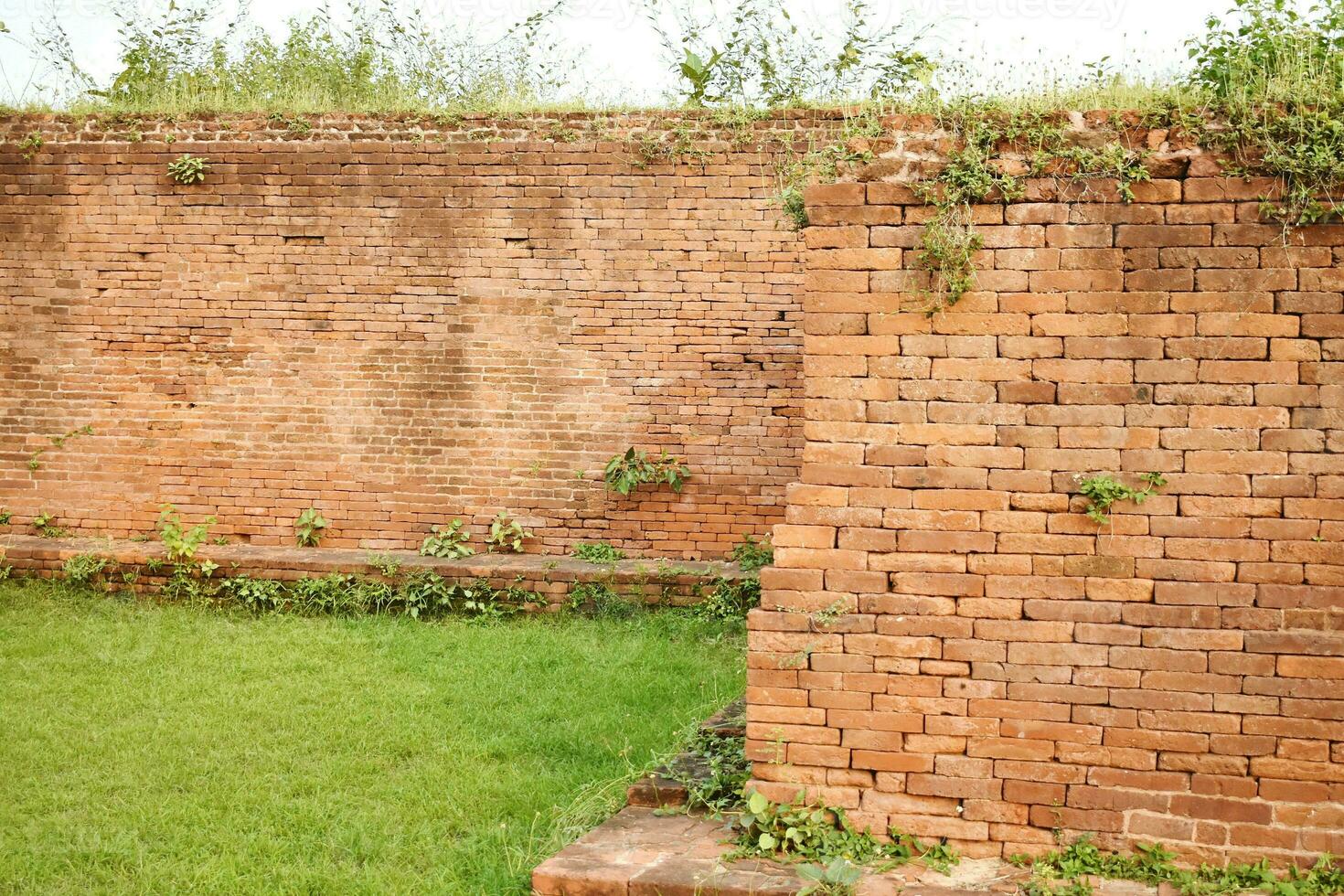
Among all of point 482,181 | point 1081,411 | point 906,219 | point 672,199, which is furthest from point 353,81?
point 1081,411

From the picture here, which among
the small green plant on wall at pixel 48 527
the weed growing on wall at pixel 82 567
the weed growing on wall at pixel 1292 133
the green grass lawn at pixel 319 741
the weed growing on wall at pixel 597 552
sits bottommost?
the green grass lawn at pixel 319 741

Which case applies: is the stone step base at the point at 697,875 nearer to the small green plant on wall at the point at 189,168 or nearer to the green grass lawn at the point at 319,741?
the green grass lawn at the point at 319,741

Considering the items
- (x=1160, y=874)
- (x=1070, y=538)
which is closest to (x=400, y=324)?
(x=1070, y=538)

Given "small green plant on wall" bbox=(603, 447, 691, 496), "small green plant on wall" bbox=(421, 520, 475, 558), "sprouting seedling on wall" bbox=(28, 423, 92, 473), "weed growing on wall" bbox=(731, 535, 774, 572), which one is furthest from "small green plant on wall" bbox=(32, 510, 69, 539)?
"weed growing on wall" bbox=(731, 535, 774, 572)

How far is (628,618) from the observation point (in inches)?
309

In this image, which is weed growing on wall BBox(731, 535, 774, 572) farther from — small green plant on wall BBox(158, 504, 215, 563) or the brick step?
small green plant on wall BBox(158, 504, 215, 563)

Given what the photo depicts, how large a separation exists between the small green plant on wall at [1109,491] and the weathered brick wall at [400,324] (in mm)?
4531

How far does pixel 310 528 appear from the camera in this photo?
8.54 m

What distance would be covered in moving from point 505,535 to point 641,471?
125 centimetres

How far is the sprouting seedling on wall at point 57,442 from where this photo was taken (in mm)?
8820

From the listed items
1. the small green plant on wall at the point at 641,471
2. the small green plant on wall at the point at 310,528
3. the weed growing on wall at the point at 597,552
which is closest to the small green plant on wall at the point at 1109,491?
the small green plant on wall at the point at 641,471

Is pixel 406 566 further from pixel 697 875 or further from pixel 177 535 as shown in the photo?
pixel 697 875

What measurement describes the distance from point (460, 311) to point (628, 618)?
281 centimetres

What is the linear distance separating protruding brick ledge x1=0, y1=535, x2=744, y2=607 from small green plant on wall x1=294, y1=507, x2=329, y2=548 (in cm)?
8
